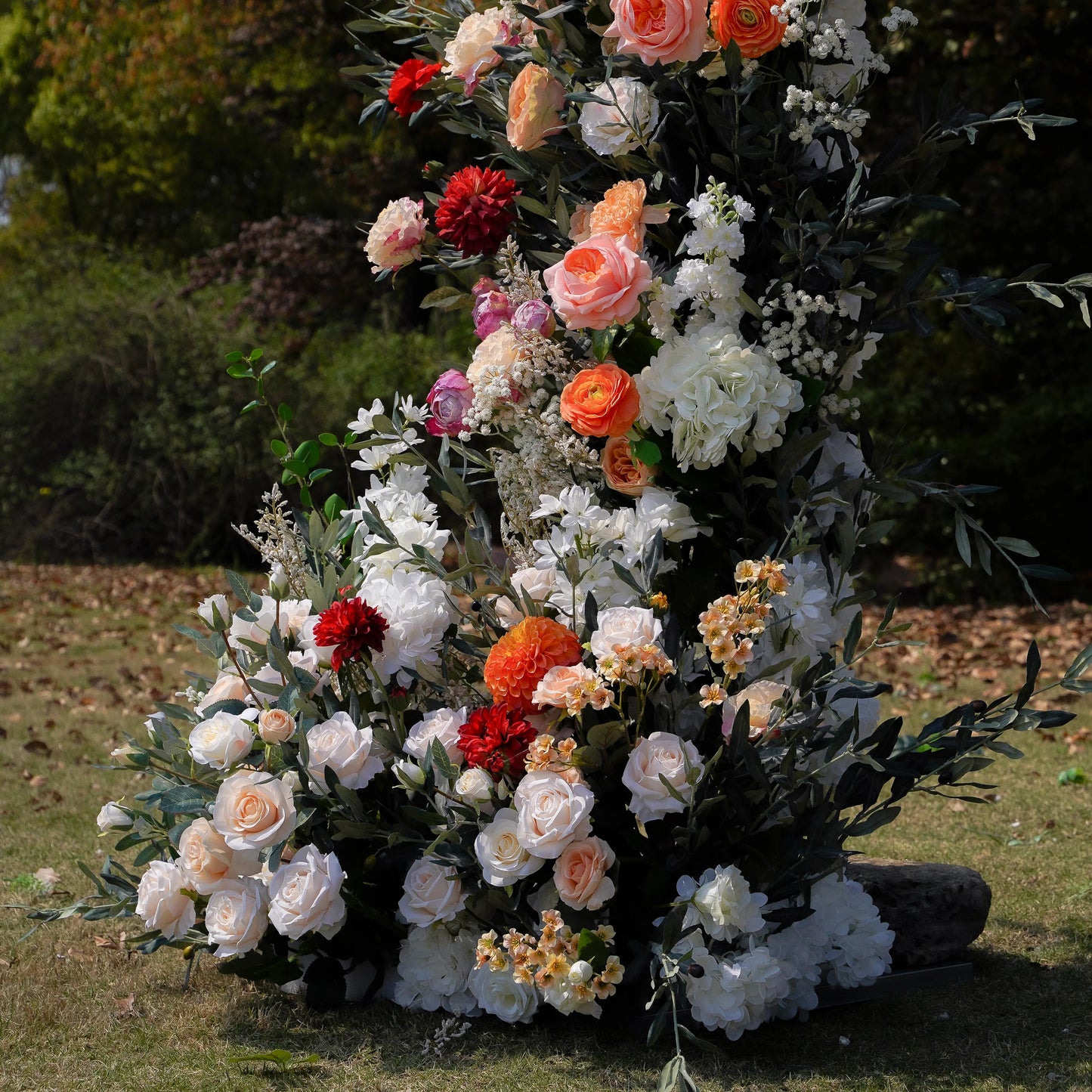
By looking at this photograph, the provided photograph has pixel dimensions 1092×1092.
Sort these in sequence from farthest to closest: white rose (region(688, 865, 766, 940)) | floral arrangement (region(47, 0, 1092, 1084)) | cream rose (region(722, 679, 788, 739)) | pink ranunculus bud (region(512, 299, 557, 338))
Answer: pink ranunculus bud (region(512, 299, 557, 338)) < cream rose (region(722, 679, 788, 739)) < floral arrangement (region(47, 0, 1092, 1084)) < white rose (region(688, 865, 766, 940))

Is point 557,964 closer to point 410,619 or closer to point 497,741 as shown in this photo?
point 497,741

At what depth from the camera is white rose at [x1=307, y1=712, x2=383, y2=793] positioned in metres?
2.94

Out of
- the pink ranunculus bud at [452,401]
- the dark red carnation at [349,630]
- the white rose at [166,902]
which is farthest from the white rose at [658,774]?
the white rose at [166,902]

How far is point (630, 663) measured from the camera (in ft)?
9.00

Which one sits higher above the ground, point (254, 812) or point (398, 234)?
point (398, 234)

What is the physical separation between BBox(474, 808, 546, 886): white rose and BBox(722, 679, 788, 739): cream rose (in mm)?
529

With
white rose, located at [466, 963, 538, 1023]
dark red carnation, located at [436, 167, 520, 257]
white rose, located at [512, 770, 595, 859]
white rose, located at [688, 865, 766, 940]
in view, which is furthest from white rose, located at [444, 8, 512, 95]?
white rose, located at [466, 963, 538, 1023]

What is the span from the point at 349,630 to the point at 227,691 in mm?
572

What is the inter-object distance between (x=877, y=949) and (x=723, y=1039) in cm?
45

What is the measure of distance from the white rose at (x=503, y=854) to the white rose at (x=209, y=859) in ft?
1.97

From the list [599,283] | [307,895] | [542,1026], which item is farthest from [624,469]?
[542,1026]

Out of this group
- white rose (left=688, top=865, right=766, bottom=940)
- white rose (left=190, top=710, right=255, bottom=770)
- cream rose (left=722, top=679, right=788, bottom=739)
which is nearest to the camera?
white rose (left=688, top=865, right=766, bottom=940)

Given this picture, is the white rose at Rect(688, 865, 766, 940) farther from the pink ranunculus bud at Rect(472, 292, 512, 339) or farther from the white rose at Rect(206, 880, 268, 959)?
the pink ranunculus bud at Rect(472, 292, 512, 339)

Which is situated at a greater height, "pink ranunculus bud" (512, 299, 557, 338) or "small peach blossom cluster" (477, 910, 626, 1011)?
"pink ranunculus bud" (512, 299, 557, 338)
